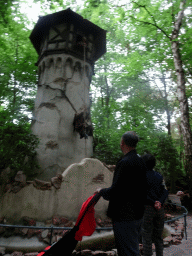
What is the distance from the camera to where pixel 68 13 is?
10.2m

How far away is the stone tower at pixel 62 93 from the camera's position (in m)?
8.73

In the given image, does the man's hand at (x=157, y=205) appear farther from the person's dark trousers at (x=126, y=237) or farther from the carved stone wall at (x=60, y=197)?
the carved stone wall at (x=60, y=197)

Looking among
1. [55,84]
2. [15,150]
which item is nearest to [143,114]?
[55,84]

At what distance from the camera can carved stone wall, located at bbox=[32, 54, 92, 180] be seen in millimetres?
8578

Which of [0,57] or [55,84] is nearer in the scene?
[55,84]

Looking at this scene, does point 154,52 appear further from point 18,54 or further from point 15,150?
point 15,150

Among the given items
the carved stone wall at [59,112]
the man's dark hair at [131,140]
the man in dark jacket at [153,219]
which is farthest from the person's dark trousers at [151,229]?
the carved stone wall at [59,112]

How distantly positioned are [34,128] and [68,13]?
6559mm

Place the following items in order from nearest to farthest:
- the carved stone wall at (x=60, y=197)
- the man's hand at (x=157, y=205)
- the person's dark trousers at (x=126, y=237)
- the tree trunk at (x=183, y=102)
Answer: the person's dark trousers at (x=126, y=237) < the man's hand at (x=157, y=205) < the carved stone wall at (x=60, y=197) < the tree trunk at (x=183, y=102)

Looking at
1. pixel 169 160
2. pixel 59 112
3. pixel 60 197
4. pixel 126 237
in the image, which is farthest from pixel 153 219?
pixel 169 160

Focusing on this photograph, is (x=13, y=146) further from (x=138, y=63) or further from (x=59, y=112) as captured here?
(x=138, y=63)

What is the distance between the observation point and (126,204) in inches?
81.4

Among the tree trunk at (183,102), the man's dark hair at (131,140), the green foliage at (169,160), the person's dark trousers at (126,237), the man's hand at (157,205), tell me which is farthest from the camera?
the green foliage at (169,160)

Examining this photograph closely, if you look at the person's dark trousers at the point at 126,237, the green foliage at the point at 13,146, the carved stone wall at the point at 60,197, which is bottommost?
the carved stone wall at the point at 60,197
